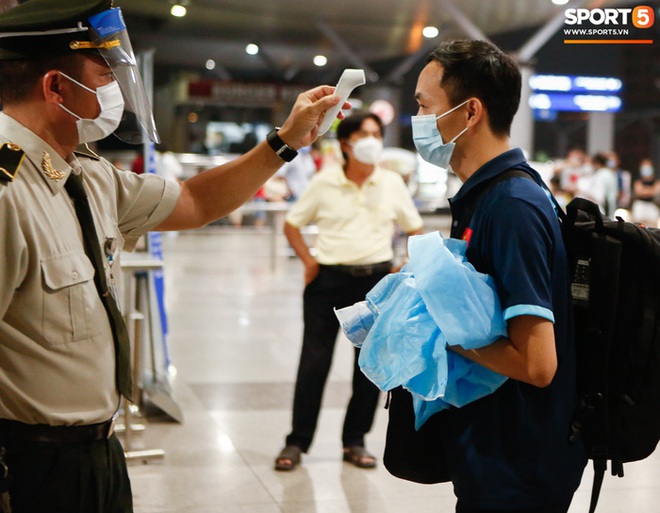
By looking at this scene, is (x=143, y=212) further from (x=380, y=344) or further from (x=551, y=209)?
(x=551, y=209)

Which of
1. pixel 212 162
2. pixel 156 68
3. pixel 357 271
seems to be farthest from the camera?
pixel 156 68

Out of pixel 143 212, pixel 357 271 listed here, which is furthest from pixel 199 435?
pixel 143 212

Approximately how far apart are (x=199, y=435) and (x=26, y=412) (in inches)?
127

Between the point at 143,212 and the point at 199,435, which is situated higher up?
the point at 143,212

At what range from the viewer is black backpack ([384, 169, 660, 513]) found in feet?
6.18

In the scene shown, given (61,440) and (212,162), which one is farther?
(212,162)

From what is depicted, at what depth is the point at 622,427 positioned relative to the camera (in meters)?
1.94

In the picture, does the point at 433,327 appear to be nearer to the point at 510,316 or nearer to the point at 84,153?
the point at 510,316

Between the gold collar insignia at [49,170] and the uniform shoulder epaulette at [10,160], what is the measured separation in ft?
0.21

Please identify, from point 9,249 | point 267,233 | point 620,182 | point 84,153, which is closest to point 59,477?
point 9,249

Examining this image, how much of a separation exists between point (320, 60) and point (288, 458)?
26714 mm

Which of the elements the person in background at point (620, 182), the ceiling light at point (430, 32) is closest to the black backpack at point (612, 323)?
Answer: the person in background at point (620, 182)

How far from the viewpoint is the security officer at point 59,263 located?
5.71ft

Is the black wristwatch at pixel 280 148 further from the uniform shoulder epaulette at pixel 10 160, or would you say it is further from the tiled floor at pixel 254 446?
the tiled floor at pixel 254 446
